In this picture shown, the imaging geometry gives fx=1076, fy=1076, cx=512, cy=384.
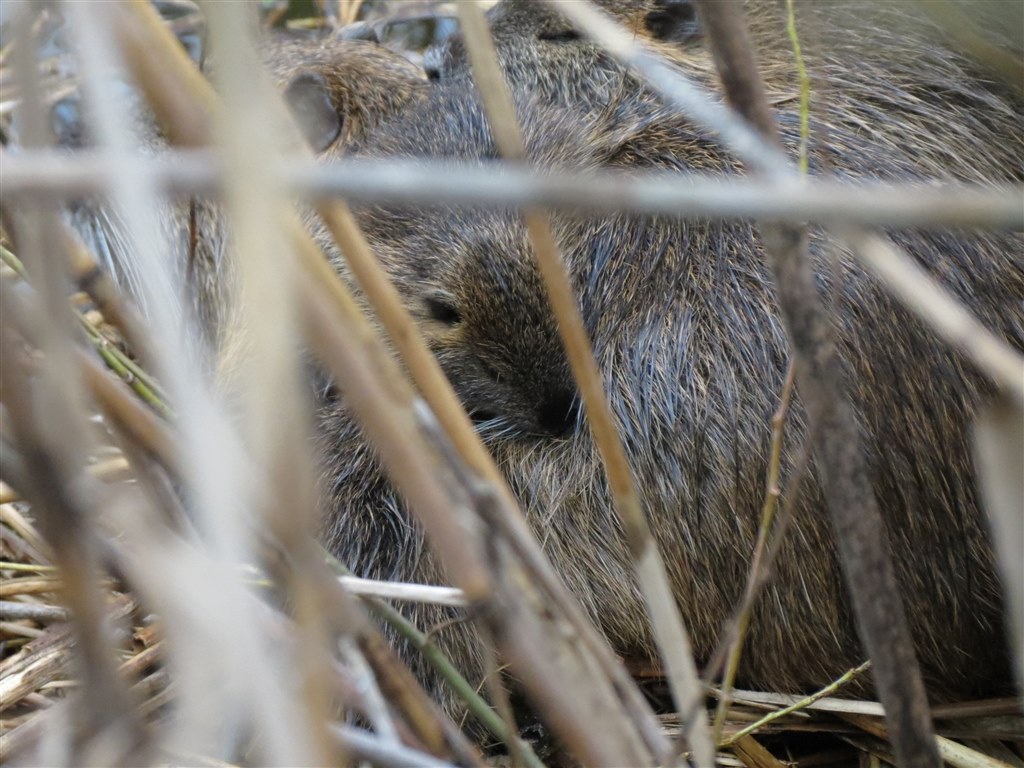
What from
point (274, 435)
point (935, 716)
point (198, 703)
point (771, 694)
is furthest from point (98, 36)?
point (935, 716)

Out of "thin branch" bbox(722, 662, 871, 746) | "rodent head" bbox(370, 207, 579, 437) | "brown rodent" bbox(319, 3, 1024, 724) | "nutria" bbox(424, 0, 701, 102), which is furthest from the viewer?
"nutria" bbox(424, 0, 701, 102)

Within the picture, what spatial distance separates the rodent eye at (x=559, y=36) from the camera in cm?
255

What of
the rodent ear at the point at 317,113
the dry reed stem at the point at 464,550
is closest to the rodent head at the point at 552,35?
the rodent ear at the point at 317,113

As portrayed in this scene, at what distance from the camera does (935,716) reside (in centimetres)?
178

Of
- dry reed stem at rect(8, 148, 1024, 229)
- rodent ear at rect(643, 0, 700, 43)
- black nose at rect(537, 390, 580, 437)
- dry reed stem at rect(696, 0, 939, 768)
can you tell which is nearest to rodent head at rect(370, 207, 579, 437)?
black nose at rect(537, 390, 580, 437)

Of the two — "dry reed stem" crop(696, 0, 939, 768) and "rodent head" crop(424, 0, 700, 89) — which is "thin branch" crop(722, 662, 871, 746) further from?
"rodent head" crop(424, 0, 700, 89)

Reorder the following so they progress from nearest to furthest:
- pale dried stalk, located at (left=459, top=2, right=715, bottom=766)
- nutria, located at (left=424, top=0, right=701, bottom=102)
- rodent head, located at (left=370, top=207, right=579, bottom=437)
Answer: pale dried stalk, located at (left=459, top=2, right=715, bottom=766), rodent head, located at (left=370, top=207, right=579, bottom=437), nutria, located at (left=424, top=0, right=701, bottom=102)

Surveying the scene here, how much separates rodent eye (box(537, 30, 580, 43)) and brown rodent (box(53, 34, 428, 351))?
0.31 metres

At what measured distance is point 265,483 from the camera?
28.4 inches

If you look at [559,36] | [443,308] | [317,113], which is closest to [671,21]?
[559,36]

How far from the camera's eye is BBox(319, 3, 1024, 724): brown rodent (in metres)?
1.70

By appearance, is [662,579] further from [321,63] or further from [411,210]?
[321,63]

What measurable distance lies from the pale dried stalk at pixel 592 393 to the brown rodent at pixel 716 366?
616 millimetres

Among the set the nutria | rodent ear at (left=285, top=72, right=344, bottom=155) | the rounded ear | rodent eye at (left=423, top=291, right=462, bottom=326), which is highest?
the nutria
